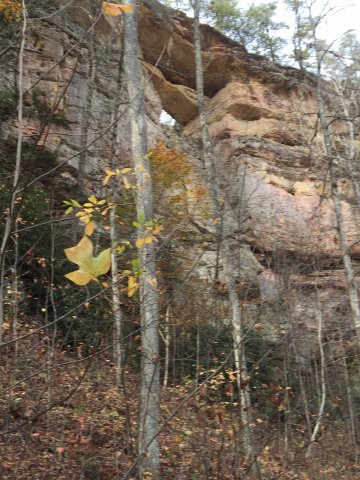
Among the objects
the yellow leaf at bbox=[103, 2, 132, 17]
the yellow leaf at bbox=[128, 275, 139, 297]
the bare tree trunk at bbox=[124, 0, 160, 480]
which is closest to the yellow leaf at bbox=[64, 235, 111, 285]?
the yellow leaf at bbox=[128, 275, 139, 297]

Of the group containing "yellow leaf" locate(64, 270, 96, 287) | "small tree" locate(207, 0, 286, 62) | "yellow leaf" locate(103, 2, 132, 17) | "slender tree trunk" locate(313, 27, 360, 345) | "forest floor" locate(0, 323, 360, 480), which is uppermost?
"small tree" locate(207, 0, 286, 62)

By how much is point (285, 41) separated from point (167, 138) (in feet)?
32.9

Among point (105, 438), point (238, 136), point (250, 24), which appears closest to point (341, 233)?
point (105, 438)

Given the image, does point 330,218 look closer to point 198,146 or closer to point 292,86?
point 198,146

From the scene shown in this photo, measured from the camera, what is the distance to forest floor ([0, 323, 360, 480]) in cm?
425

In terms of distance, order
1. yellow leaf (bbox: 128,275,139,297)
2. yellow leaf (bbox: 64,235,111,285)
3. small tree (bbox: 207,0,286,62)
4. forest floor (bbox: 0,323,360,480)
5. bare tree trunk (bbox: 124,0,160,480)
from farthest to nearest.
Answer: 1. small tree (bbox: 207,0,286,62)
2. bare tree trunk (bbox: 124,0,160,480)
3. forest floor (bbox: 0,323,360,480)
4. yellow leaf (bbox: 128,275,139,297)
5. yellow leaf (bbox: 64,235,111,285)

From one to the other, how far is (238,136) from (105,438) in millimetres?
15759

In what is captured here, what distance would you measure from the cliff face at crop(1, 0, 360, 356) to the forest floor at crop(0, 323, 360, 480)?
4.20 m

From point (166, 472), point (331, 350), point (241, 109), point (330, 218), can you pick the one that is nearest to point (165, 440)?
point (166, 472)

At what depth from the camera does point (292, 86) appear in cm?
2314

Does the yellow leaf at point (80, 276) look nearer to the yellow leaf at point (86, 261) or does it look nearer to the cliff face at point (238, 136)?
the yellow leaf at point (86, 261)

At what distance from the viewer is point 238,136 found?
19.9 m

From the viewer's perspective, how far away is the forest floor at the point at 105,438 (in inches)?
167

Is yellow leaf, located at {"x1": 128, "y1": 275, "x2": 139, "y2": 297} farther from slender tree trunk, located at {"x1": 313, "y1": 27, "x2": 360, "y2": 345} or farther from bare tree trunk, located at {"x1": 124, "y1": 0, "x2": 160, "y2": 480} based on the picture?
slender tree trunk, located at {"x1": 313, "y1": 27, "x2": 360, "y2": 345}
